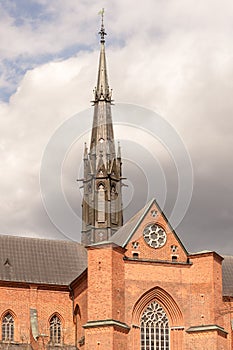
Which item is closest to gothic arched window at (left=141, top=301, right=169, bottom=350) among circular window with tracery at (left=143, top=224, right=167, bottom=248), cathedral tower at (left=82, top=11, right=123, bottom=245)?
circular window with tracery at (left=143, top=224, right=167, bottom=248)

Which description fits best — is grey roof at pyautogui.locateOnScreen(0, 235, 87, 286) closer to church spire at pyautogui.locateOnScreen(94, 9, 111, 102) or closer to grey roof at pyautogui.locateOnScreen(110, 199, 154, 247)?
grey roof at pyautogui.locateOnScreen(110, 199, 154, 247)

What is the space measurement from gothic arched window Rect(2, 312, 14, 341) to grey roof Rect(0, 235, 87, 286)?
2.86 m

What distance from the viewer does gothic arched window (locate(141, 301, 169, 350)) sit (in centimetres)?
5400

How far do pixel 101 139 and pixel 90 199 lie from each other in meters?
6.27

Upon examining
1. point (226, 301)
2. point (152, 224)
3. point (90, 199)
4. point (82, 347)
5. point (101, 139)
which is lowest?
point (82, 347)

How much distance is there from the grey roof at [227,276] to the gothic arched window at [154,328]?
28.1 feet

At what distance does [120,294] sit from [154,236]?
5.24m

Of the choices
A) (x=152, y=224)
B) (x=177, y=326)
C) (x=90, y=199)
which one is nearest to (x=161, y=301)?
(x=177, y=326)

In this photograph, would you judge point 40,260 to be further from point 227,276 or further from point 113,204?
point 227,276

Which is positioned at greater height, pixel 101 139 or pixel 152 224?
pixel 101 139

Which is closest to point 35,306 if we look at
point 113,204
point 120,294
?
point 120,294

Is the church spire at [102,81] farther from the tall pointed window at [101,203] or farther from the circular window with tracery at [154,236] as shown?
the circular window with tracery at [154,236]

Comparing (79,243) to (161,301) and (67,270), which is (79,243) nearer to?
(67,270)

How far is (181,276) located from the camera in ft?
183
